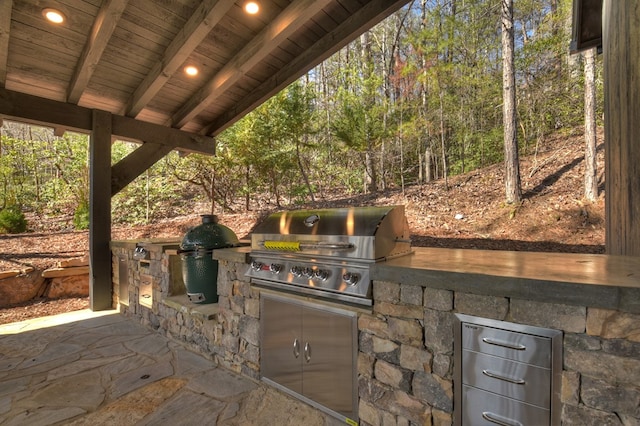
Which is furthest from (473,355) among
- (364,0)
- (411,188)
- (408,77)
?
(408,77)

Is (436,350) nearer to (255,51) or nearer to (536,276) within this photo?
(536,276)

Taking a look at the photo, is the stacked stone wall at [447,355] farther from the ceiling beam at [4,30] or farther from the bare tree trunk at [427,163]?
the bare tree trunk at [427,163]

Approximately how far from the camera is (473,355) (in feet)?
4.66

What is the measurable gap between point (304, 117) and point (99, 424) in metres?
6.91

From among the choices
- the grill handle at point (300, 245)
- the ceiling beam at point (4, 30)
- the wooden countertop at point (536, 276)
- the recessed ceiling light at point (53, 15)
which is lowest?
the wooden countertop at point (536, 276)

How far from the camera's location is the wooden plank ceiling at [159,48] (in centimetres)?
276

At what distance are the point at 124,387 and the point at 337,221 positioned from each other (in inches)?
83.1

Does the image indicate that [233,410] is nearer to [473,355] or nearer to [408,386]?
[408,386]

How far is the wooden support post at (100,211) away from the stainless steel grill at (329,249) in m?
3.00

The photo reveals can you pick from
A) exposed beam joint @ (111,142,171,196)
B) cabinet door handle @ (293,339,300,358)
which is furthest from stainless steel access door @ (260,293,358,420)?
exposed beam joint @ (111,142,171,196)

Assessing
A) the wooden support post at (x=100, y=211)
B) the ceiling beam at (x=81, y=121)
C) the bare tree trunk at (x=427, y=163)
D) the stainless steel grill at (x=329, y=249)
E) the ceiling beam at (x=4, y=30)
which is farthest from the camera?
the bare tree trunk at (x=427, y=163)

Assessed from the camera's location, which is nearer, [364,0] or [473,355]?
[473,355]

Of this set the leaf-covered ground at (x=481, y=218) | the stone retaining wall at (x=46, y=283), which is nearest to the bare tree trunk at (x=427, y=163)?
the leaf-covered ground at (x=481, y=218)

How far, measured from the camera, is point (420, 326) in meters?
1.57
